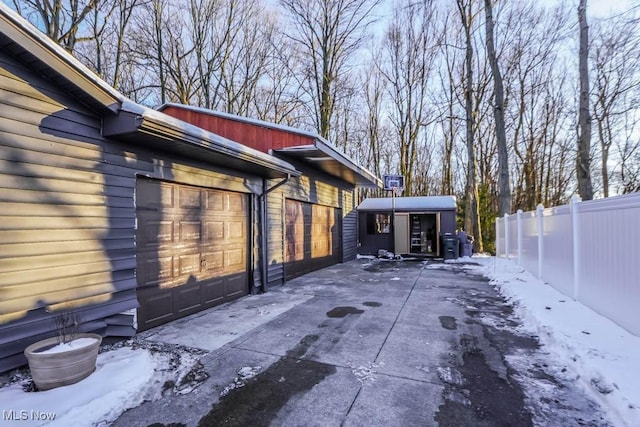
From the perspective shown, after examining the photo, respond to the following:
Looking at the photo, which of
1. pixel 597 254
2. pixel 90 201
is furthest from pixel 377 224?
pixel 90 201

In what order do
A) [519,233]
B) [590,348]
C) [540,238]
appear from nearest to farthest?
[590,348] → [540,238] → [519,233]

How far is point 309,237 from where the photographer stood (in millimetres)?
9117

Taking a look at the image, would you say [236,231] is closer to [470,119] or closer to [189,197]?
[189,197]

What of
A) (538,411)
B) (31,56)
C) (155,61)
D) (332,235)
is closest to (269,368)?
(538,411)

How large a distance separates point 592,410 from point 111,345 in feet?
14.5

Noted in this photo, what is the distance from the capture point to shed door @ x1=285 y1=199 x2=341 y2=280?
8031mm

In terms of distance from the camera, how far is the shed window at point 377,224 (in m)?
13.9

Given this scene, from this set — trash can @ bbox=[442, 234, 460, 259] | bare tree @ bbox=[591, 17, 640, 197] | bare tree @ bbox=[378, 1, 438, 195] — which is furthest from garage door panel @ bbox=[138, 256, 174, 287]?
bare tree @ bbox=[378, 1, 438, 195]

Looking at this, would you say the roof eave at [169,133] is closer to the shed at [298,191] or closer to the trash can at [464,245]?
the shed at [298,191]

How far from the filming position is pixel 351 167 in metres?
9.02

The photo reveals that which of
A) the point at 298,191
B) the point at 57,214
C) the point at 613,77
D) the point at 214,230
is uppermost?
the point at 613,77

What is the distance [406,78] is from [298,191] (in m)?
13.9

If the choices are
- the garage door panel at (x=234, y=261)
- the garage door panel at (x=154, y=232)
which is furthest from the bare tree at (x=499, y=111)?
the garage door panel at (x=154, y=232)

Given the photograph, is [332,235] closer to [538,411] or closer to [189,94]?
[538,411]
